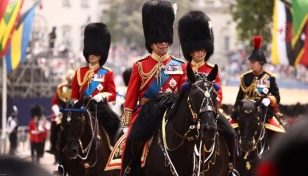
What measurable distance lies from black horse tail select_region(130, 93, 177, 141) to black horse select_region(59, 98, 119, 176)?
8.70ft

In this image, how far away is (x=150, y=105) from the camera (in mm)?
8805

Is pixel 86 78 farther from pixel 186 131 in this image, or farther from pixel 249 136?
pixel 186 131

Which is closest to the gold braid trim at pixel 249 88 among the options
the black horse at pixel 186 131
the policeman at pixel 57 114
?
the policeman at pixel 57 114

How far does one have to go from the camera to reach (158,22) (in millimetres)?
9695

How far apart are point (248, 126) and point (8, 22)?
1236 cm

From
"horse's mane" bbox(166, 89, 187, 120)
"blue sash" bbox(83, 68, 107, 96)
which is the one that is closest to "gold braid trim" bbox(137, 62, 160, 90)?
"horse's mane" bbox(166, 89, 187, 120)

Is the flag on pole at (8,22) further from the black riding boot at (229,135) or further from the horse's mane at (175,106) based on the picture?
the horse's mane at (175,106)

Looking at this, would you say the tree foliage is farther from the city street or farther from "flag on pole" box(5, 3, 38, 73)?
"flag on pole" box(5, 3, 38, 73)

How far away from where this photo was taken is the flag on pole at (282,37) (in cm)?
2479

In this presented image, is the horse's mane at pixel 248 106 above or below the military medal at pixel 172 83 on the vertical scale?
below

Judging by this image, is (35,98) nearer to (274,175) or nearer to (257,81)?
(257,81)

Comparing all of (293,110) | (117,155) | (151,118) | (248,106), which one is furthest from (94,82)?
(293,110)

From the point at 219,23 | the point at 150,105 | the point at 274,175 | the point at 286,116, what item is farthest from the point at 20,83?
the point at 219,23

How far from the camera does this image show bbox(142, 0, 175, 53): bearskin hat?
9.64m
